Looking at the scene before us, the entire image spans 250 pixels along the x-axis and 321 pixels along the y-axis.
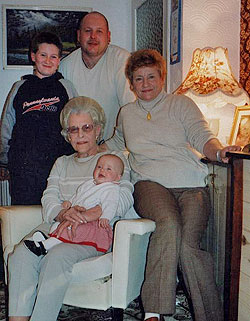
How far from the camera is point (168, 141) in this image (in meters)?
2.27

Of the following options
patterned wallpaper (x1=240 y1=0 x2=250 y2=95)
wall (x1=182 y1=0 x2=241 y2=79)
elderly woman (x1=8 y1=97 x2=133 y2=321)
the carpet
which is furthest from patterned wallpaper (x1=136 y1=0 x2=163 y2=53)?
the carpet

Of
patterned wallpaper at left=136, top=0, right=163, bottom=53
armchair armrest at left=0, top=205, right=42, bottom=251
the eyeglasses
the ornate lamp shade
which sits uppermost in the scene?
patterned wallpaper at left=136, top=0, right=163, bottom=53

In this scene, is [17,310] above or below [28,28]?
below

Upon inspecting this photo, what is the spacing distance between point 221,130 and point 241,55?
0.52 metres

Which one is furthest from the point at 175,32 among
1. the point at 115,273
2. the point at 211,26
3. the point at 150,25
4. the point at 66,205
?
the point at 115,273

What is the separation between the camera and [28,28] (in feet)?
13.4

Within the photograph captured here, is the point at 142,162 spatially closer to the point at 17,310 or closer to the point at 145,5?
the point at 17,310

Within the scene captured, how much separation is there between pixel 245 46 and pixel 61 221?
155 centimetres

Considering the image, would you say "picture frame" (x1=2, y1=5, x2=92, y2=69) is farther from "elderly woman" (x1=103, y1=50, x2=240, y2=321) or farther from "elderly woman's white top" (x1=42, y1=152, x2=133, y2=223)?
"elderly woman's white top" (x1=42, y1=152, x2=133, y2=223)

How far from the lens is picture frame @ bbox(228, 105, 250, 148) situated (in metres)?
2.33

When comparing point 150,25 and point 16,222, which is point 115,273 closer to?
point 16,222

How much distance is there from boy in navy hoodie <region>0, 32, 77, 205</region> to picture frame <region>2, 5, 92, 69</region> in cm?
158

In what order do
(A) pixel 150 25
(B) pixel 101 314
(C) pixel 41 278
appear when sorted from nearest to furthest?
(C) pixel 41 278
(B) pixel 101 314
(A) pixel 150 25

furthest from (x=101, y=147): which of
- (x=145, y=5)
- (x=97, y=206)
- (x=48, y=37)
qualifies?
(x=145, y=5)
